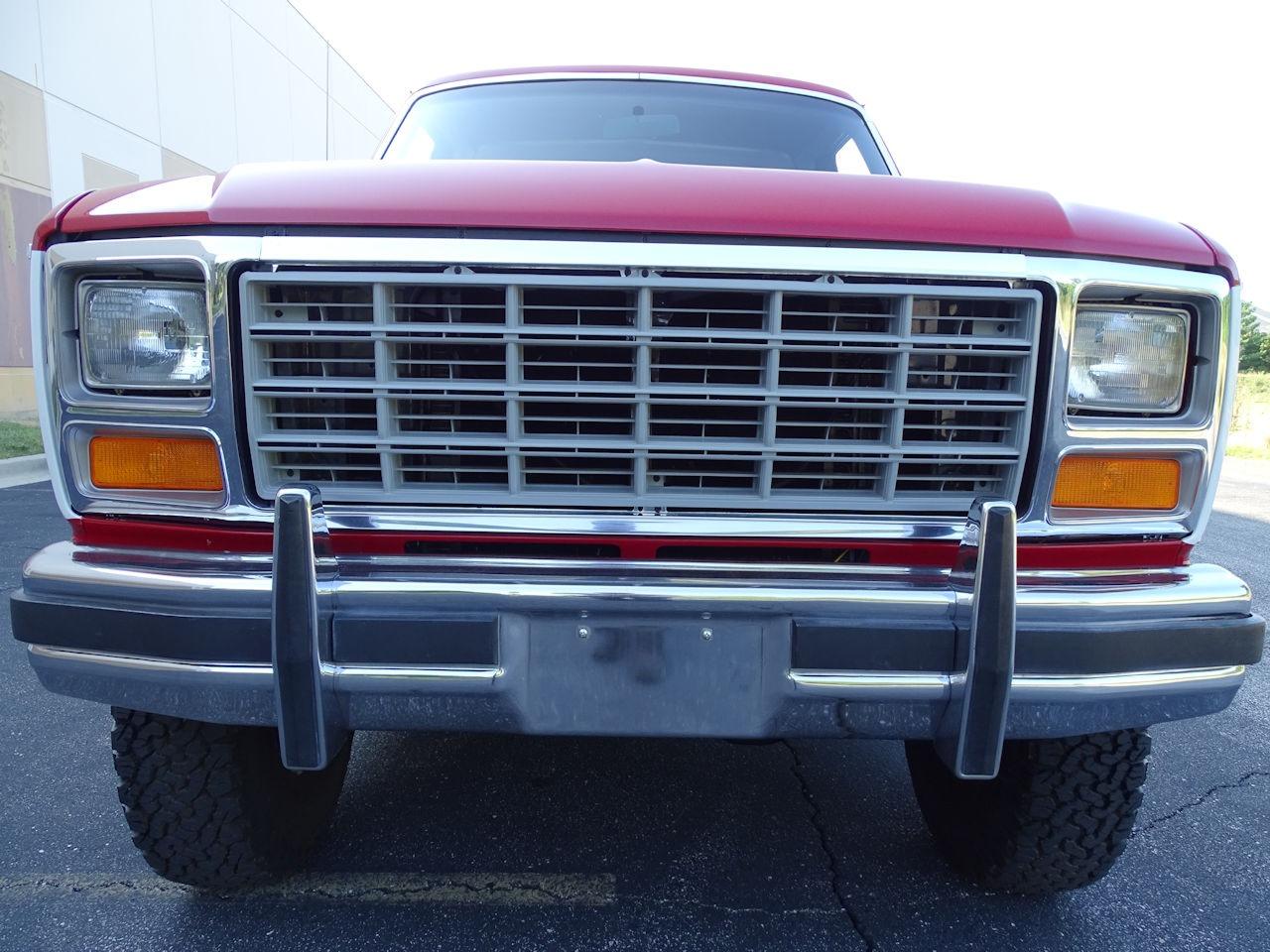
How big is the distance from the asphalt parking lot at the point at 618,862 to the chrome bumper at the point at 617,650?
0.61 meters

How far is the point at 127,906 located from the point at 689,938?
123cm

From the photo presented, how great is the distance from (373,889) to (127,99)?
41.7ft

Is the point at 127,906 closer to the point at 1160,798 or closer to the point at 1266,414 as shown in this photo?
the point at 1160,798

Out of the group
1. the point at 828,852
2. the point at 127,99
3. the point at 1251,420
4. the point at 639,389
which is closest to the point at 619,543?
the point at 639,389

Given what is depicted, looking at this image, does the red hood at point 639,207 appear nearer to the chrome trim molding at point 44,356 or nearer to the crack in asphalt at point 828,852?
the chrome trim molding at point 44,356

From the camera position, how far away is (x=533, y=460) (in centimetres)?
162

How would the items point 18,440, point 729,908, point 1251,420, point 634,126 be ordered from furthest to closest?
1. point 1251,420
2. point 18,440
3. point 634,126
4. point 729,908

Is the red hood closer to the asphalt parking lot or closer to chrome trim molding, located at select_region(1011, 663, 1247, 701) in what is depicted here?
chrome trim molding, located at select_region(1011, 663, 1247, 701)

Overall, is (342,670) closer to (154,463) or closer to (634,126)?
(154,463)

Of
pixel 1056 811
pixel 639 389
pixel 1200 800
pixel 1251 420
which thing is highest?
pixel 639 389

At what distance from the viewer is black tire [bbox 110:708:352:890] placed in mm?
1696

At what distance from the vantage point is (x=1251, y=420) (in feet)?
60.1

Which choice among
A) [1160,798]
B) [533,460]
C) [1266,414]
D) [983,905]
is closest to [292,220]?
[533,460]

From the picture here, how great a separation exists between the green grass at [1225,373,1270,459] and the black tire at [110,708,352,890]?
18.0 meters
